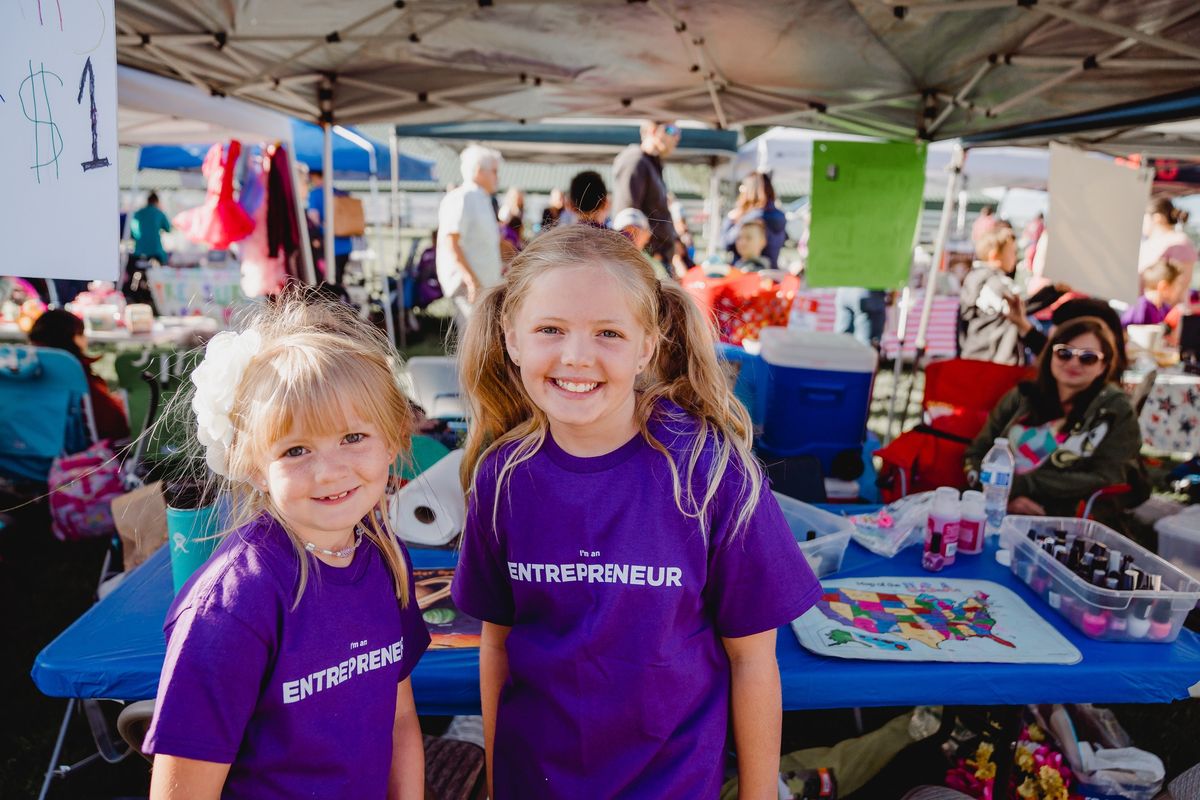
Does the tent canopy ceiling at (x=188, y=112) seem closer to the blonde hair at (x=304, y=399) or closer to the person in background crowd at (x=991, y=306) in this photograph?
the blonde hair at (x=304, y=399)

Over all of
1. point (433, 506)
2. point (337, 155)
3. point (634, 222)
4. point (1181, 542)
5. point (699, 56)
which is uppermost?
point (337, 155)

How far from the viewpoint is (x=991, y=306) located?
223 inches

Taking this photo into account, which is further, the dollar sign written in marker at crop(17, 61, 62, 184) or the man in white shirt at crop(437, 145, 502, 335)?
the man in white shirt at crop(437, 145, 502, 335)

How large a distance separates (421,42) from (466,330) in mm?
2919

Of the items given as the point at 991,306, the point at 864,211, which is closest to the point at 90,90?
the point at 864,211

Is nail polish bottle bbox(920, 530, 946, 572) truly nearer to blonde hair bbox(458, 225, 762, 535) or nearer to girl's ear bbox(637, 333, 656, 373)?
blonde hair bbox(458, 225, 762, 535)

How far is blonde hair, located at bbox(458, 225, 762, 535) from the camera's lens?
4.12ft

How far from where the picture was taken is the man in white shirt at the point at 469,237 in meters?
5.28

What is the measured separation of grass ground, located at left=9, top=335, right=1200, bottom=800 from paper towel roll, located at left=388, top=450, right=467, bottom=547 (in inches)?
37.3

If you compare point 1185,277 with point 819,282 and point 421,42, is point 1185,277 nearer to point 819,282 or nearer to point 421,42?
point 819,282

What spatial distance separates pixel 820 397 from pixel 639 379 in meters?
2.04

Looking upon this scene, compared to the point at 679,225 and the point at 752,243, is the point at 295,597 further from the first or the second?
the point at 679,225

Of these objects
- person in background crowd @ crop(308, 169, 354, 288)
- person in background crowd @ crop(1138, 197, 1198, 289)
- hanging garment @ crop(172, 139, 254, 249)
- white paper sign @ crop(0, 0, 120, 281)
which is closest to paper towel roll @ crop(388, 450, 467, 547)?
white paper sign @ crop(0, 0, 120, 281)

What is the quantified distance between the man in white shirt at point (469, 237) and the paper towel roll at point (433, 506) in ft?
10.9
